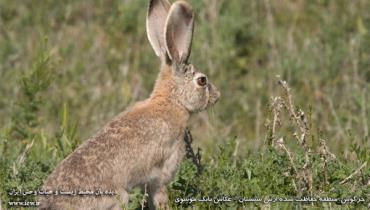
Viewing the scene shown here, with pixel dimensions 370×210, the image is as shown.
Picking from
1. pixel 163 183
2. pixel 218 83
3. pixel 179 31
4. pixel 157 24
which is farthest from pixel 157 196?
pixel 218 83

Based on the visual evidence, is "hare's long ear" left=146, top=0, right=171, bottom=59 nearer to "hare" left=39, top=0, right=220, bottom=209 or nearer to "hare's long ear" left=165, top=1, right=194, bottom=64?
"hare" left=39, top=0, right=220, bottom=209

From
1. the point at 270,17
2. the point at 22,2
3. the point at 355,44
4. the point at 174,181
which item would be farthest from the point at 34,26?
the point at 174,181

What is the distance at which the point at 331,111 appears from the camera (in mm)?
10188

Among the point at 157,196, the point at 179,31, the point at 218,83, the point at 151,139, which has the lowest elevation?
the point at 157,196

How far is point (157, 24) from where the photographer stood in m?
8.26

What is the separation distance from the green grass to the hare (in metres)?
0.40

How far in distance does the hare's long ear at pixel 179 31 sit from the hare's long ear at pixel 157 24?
0.61 ft

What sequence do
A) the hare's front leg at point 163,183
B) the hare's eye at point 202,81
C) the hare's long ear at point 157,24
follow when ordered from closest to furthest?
the hare's front leg at point 163,183 → the hare's eye at point 202,81 → the hare's long ear at point 157,24

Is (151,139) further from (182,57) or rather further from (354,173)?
(354,173)

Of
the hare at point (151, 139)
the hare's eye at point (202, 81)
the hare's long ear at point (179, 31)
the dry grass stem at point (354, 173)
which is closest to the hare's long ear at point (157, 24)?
the hare at point (151, 139)

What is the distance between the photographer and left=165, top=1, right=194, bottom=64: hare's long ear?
793 centimetres

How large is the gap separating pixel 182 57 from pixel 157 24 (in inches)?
15.8

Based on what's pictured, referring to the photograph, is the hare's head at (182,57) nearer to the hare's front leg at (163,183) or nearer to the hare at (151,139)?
the hare at (151,139)

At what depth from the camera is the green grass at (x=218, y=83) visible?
791cm
